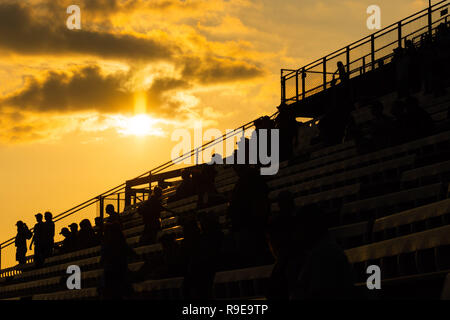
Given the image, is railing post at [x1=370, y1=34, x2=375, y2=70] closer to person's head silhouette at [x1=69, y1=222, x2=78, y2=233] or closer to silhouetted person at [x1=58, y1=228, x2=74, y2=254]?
person's head silhouette at [x1=69, y1=222, x2=78, y2=233]

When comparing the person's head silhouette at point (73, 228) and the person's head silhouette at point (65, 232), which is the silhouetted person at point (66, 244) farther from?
the person's head silhouette at point (73, 228)

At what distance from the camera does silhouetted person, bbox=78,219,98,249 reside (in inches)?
770

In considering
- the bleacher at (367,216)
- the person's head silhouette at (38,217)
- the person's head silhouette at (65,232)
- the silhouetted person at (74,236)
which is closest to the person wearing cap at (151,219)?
the bleacher at (367,216)

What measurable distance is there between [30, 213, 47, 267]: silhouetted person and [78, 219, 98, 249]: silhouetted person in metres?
0.87

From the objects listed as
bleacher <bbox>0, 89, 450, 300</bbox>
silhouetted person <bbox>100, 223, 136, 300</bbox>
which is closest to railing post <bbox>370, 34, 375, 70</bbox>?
bleacher <bbox>0, 89, 450, 300</bbox>

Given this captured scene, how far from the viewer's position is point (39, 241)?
20453 millimetres

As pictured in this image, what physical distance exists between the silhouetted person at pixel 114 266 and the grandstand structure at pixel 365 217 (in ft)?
2.31

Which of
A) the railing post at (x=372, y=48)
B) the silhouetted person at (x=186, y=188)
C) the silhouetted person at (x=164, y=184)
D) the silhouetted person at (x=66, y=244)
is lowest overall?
the silhouetted person at (x=66, y=244)

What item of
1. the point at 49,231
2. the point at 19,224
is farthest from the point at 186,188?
the point at 19,224

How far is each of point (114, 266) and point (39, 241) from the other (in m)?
9.59

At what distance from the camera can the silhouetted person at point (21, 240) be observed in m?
21.9

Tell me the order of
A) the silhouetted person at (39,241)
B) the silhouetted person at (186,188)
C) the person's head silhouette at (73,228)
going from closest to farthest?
the silhouetted person at (186,188)
the silhouetted person at (39,241)
the person's head silhouette at (73,228)

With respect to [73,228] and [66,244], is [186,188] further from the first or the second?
[66,244]
